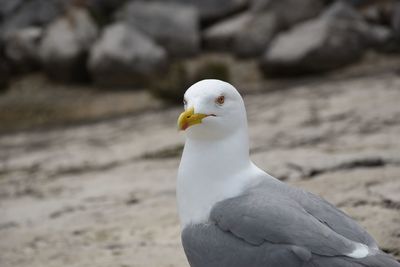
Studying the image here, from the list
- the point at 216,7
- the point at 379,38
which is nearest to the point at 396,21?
the point at 379,38

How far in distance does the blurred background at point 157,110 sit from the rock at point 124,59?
2cm

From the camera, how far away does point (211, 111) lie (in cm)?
185

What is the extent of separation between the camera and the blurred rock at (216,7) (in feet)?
31.4

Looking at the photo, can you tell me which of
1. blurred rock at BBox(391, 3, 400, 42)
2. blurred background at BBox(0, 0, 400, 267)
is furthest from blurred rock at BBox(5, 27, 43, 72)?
blurred rock at BBox(391, 3, 400, 42)

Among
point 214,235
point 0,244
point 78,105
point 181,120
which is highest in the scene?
point 181,120

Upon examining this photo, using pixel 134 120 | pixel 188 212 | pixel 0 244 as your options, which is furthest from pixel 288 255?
pixel 134 120

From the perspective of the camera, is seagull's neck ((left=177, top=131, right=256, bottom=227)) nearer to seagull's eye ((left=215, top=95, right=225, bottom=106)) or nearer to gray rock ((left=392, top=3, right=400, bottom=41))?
seagull's eye ((left=215, top=95, right=225, bottom=106))

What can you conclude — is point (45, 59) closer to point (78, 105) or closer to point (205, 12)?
point (78, 105)

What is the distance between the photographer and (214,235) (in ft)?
5.74

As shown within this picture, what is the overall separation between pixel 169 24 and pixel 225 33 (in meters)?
0.85

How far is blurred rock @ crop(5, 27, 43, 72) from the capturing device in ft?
30.9

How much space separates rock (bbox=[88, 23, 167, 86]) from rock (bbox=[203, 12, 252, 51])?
2.86ft

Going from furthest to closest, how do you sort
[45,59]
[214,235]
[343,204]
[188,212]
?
[45,59] < [343,204] < [188,212] < [214,235]

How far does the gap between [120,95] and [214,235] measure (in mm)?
6312
